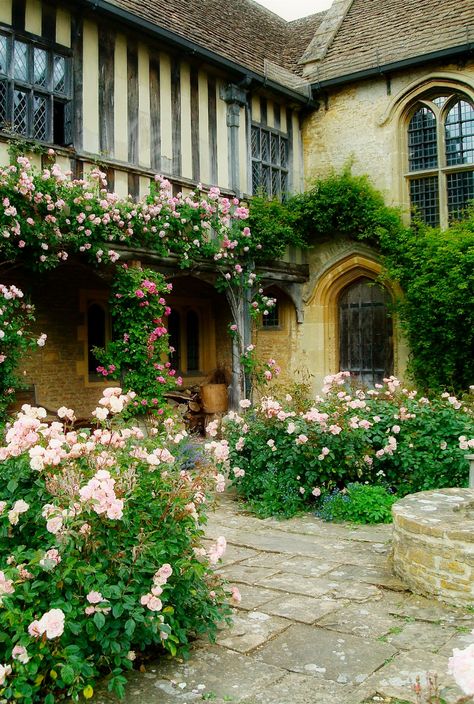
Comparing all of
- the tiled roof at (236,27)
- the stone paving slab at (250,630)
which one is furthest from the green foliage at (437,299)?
the stone paving slab at (250,630)

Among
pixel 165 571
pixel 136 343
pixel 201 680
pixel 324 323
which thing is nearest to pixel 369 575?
pixel 201 680

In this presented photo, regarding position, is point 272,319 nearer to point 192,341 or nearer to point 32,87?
point 192,341

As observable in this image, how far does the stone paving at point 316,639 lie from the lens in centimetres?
276

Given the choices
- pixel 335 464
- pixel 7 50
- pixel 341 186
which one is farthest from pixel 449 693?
pixel 341 186

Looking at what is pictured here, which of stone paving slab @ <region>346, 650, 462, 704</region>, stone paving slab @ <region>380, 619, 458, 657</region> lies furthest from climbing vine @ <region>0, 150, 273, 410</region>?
stone paving slab @ <region>346, 650, 462, 704</region>

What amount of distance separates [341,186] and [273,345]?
348 centimetres

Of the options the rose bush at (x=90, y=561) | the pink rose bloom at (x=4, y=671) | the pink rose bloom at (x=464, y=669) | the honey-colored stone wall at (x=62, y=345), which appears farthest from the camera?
the honey-colored stone wall at (x=62, y=345)

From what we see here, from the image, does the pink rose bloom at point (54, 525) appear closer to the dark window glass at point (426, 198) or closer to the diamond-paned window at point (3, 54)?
the diamond-paned window at point (3, 54)

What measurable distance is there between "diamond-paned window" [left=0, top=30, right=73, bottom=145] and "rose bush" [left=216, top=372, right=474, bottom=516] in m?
4.55

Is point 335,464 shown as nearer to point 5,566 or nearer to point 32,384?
point 5,566

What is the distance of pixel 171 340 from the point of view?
1306 cm

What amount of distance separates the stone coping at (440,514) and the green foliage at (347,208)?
6.97m

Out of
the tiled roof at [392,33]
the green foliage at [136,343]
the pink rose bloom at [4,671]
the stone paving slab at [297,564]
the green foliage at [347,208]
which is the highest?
the tiled roof at [392,33]

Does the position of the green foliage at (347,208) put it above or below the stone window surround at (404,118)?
below
